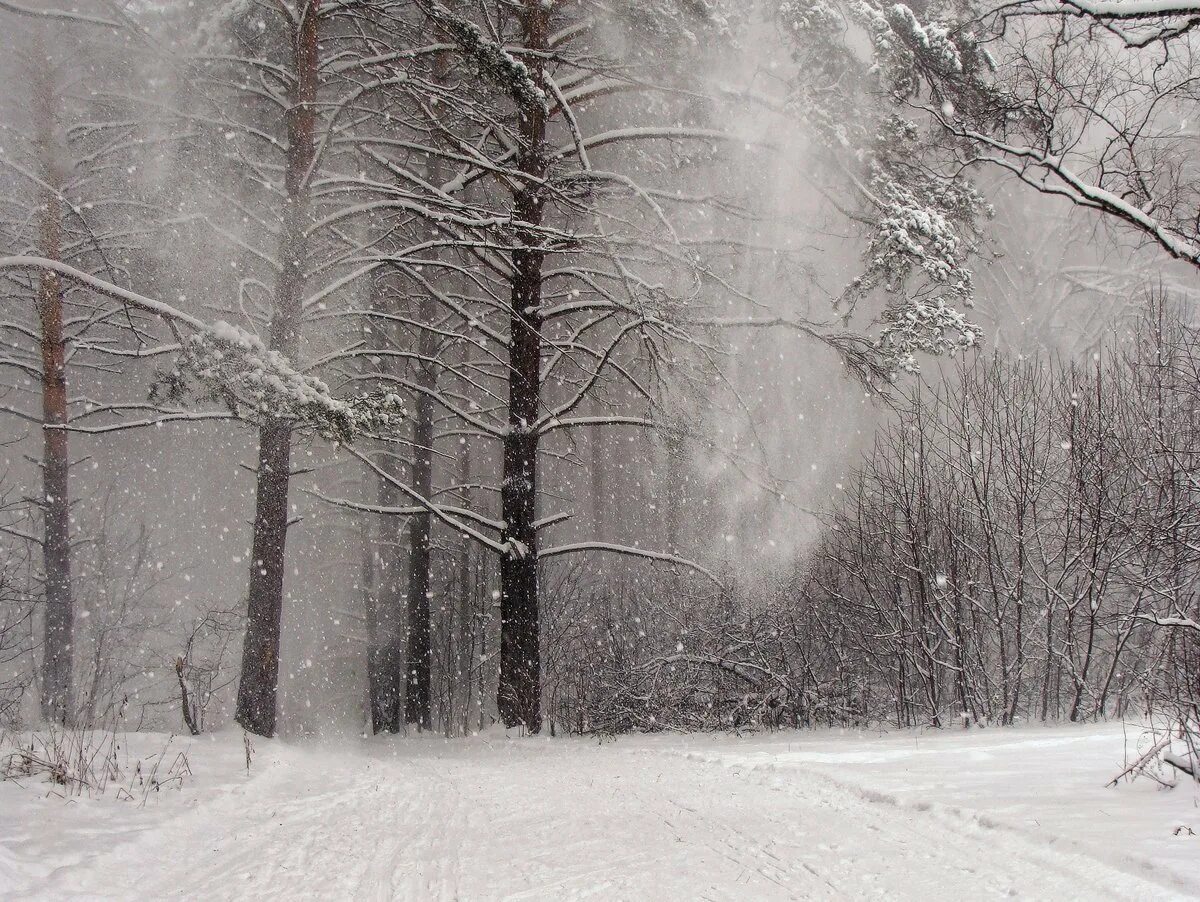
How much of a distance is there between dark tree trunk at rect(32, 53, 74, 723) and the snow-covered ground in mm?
7842

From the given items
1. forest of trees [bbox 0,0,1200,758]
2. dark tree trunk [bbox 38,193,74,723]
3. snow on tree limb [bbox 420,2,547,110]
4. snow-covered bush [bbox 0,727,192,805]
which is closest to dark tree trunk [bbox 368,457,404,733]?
forest of trees [bbox 0,0,1200,758]

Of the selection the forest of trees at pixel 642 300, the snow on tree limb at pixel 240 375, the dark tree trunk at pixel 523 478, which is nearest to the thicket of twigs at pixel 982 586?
the forest of trees at pixel 642 300

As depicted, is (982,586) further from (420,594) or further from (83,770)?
(83,770)

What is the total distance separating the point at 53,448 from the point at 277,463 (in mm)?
6913

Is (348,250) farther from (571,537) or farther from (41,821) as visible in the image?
(571,537)

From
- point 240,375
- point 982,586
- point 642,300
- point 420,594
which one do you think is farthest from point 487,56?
point 420,594

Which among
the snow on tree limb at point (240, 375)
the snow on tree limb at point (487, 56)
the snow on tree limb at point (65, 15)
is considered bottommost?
the snow on tree limb at point (240, 375)

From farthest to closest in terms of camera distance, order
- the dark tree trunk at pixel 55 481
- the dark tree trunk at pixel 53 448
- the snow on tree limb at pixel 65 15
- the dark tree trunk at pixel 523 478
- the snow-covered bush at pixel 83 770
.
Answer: the dark tree trunk at pixel 55 481
the dark tree trunk at pixel 53 448
the dark tree trunk at pixel 523 478
the snow on tree limb at pixel 65 15
the snow-covered bush at pixel 83 770

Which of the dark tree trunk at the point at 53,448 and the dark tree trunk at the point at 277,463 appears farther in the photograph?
the dark tree trunk at the point at 53,448

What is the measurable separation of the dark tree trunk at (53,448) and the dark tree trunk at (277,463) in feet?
16.4

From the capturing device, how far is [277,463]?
909cm

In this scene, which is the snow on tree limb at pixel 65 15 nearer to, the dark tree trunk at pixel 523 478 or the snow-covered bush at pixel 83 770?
the dark tree trunk at pixel 523 478

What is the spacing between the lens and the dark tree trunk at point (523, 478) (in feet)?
35.3

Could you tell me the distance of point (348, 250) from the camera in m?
9.54
